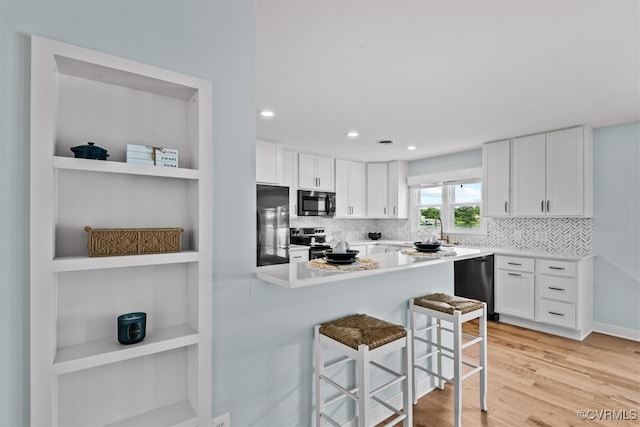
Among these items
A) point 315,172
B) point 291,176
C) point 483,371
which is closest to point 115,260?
point 483,371

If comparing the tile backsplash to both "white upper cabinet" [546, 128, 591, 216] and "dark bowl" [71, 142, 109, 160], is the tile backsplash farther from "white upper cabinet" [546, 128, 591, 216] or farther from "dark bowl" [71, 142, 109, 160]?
"dark bowl" [71, 142, 109, 160]

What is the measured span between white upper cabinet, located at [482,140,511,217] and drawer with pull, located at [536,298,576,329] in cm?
120

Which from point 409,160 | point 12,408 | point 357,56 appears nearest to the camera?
point 12,408

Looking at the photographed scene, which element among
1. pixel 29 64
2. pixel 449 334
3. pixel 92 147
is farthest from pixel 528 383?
pixel 29 64

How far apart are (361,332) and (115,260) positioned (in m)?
1.22

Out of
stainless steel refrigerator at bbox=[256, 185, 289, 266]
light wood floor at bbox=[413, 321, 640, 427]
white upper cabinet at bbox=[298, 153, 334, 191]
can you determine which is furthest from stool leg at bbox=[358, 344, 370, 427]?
white upper cabinet at bbox=[298, 153, 334, 191]

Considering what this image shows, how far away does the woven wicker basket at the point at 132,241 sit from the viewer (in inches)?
44.1

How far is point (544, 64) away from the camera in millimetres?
2166

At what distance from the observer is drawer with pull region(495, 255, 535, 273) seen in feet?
12.7

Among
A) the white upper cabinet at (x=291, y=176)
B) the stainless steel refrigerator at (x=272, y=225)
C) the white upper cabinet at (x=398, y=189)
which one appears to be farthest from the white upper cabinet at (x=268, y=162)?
the white upper cabinet at (x=398, y=189)

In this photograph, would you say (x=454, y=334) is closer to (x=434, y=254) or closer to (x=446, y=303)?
(x=446, y=303)

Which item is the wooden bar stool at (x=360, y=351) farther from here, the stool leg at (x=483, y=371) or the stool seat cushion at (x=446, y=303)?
the stool leg at (x=483, y=371)

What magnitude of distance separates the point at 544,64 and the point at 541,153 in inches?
84.3

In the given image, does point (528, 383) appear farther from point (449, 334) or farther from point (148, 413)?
point (148, 413)
